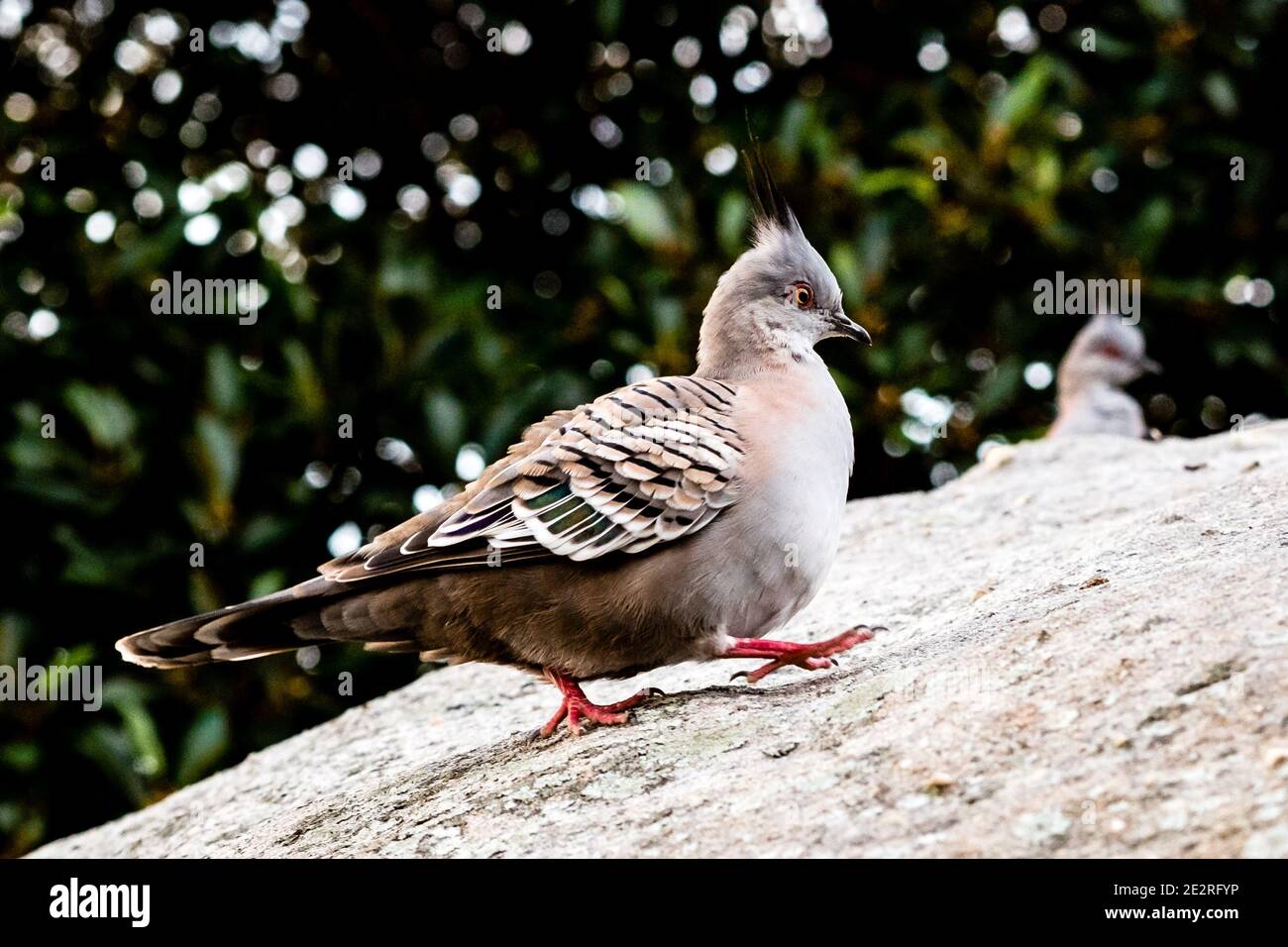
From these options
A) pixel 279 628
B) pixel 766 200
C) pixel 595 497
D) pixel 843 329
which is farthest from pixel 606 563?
pixel 766 200

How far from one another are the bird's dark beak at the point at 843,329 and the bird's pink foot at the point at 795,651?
92cm

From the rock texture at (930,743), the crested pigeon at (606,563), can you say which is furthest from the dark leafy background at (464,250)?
the crested pigeon at (606,563)

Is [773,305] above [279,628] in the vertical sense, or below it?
above

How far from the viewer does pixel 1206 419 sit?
6773mm

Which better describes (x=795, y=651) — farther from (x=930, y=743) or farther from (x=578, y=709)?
(x=930, y=743)

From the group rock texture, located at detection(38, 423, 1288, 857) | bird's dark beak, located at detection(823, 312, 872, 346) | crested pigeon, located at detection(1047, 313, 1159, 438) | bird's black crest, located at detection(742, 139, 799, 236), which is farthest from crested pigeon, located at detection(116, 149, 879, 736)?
crested pigeon, located at detection(1047, 313, 1159, 438)

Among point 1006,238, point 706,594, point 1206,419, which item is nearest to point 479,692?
point 706,594

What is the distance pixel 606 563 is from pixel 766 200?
4.49 feet

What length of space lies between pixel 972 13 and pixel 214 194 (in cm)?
338

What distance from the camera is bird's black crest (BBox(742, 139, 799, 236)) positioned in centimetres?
426

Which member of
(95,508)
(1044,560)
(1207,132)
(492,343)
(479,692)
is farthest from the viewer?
(1207,132)

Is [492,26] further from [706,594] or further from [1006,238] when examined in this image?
[706,594]

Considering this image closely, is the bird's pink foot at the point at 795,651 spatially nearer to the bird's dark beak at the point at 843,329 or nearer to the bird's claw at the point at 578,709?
the bird's claw at the point at 578,709

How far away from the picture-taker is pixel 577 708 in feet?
11.8
